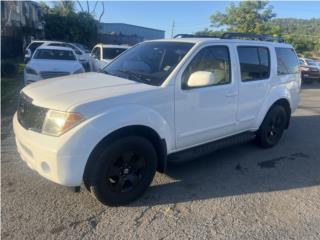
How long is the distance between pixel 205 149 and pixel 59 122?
2.09 metres

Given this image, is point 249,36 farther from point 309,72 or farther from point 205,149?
point 309,72

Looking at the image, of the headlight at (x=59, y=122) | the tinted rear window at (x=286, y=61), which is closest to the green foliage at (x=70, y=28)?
the tinted rear window at (x=286, y=61)

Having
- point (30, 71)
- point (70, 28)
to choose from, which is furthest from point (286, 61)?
point (70, 28)

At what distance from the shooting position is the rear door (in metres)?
5.27

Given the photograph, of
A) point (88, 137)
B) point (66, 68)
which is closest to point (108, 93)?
point (88, 137)

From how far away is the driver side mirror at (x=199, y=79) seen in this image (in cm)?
427

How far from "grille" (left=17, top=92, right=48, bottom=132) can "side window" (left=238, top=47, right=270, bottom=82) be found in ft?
9.77

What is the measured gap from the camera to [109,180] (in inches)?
150

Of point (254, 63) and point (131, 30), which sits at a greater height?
point (131, 30)

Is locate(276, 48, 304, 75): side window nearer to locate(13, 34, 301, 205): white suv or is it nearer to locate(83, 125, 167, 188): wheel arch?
locate(13, 34, 301, 205): white suv

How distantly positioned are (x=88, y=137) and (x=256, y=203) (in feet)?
6.94

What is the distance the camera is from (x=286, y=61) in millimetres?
6430

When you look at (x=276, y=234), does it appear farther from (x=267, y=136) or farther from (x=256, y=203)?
(x=267, y=136)

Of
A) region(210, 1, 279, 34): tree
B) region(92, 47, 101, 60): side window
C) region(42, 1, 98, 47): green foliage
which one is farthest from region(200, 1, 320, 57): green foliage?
region(92, 47, 101, 60): side window
